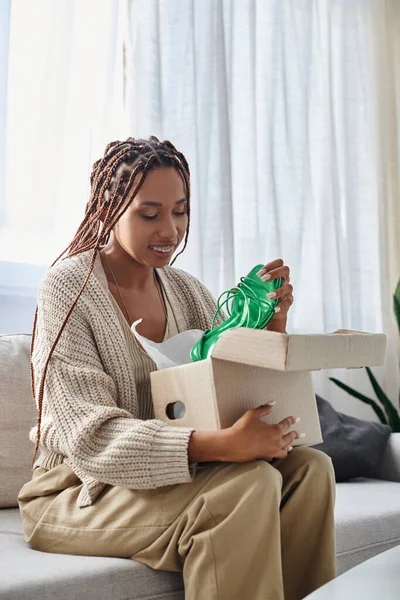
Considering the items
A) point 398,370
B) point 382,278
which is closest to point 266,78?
point 382,278

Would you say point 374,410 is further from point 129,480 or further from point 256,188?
point 129,480

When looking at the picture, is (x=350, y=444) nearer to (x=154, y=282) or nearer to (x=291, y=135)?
(x=154, y=282)

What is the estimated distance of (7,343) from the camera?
1959 millimetres

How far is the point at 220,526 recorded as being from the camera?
1.24m

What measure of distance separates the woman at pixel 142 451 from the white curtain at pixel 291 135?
1.03 metres

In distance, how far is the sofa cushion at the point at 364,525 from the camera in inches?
66.6

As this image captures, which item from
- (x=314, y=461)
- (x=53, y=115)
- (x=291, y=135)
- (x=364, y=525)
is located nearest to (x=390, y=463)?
(x=364, y=525)

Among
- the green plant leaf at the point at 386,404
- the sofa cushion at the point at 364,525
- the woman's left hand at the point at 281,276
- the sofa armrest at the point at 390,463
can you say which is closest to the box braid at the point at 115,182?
the woman's left hand at the point at 281,276

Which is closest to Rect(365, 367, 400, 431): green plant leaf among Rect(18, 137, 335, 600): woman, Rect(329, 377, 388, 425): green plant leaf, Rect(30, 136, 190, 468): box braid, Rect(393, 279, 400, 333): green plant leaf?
Rect(329, 377, 388, 425): green plant leaf

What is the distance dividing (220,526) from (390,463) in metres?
1.25

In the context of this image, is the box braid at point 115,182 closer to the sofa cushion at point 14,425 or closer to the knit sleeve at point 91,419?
the knit sleeve at point 91,419

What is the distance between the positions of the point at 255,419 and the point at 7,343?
878mm

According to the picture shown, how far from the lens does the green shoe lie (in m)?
1.40

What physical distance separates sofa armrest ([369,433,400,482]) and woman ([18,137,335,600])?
0.97m
